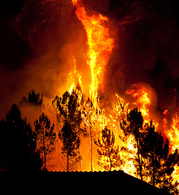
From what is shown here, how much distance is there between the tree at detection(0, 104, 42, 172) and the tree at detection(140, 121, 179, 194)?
13242mm

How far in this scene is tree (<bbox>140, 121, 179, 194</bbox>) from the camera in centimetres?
2592

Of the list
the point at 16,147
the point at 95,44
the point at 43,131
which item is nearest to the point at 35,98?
the point at 43,131

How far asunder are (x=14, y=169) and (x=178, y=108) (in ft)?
128

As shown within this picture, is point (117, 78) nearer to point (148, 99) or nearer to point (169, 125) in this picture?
point (148, 99)

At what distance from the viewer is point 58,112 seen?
139 feet

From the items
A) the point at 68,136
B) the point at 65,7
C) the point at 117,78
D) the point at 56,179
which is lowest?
the point at 56,179

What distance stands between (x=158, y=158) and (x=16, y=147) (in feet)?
56.2

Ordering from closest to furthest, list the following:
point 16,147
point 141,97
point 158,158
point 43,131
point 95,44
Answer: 1. point 16,147
2. point 158,158
3. point 43,131
4. point 141,97
5. point 95,44

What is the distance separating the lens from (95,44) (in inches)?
1902

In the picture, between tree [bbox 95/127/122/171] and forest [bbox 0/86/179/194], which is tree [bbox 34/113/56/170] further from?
tree [bbox 95/127/122/171]

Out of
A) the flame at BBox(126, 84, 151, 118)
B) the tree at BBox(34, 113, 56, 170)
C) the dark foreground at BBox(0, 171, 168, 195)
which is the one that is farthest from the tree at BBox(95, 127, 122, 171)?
the flame at BBox(126, 84, 151, 118)

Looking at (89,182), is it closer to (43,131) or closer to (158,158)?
(158,158)

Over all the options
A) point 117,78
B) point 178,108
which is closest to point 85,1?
point 117,78

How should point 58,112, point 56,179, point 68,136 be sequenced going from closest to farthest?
point 56,179 → point 68,136 → point 58,112
